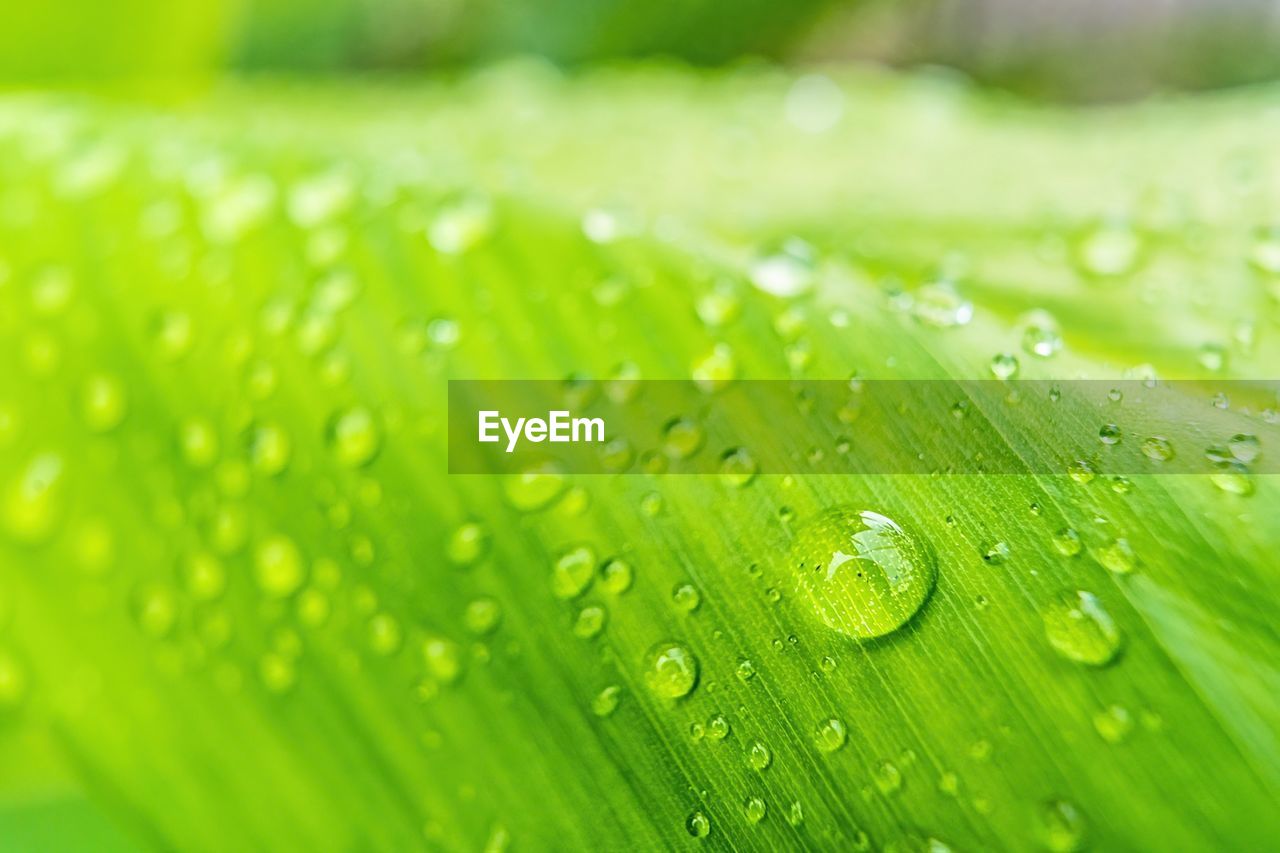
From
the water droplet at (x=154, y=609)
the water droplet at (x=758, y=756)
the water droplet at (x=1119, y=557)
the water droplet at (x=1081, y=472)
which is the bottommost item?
the water droplet at (x=758, y=756)

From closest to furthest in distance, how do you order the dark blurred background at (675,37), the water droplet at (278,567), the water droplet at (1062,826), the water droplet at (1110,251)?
the water droplet at (1062,826)
the water droplet at (278,567)
the water droplet at (1110,251)
the dark blurred background at (675,37)

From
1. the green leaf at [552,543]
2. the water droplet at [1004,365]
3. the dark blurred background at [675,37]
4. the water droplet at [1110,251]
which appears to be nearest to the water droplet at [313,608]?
the green leaf at [552,543]

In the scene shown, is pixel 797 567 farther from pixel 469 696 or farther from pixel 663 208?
pixel 663 208

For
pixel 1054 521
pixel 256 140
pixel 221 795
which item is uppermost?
pixel 256 140

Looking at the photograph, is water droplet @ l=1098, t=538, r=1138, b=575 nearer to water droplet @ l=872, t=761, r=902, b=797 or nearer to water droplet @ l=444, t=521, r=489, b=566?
water droplet @ l=872, t=761, r=902, b=797

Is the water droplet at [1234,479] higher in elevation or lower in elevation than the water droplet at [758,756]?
higher

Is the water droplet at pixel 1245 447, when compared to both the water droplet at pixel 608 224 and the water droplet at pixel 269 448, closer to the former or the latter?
the water droplet at pixel 608 224

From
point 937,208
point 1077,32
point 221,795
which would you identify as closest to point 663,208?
point 937,208
